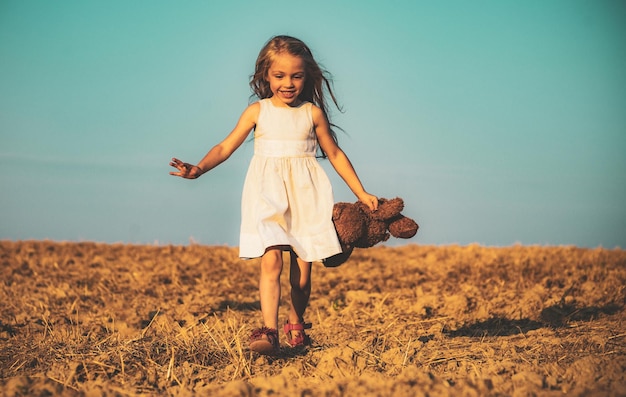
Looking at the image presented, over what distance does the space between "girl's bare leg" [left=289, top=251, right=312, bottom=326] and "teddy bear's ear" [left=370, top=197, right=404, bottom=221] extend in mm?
611

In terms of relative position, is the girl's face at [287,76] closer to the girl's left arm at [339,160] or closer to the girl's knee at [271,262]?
the girl's left arm at [339,160]

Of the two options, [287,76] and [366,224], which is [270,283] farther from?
[287,76]

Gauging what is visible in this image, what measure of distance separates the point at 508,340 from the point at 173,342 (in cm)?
248

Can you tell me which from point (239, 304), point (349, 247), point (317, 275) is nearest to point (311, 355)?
point (349, 247)

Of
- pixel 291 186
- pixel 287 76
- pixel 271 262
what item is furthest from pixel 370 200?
pixel 287 76

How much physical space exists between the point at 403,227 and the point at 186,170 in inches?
59.3

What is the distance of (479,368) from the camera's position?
400 cm

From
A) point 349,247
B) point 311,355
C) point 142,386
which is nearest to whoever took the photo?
point 142,386

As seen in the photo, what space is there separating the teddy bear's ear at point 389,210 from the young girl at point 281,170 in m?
0.04

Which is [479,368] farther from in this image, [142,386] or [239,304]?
[239,304]

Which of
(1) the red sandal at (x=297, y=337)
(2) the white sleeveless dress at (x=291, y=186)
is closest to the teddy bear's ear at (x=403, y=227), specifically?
(2) the white sleeveless dress at (x=291, y=186)

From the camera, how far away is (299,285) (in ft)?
16.7

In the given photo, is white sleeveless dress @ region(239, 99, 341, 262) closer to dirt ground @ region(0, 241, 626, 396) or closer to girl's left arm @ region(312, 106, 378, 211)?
girl's left arm @ region(312, 106, 378, 211)

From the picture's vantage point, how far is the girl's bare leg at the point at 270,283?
14.8 ft
